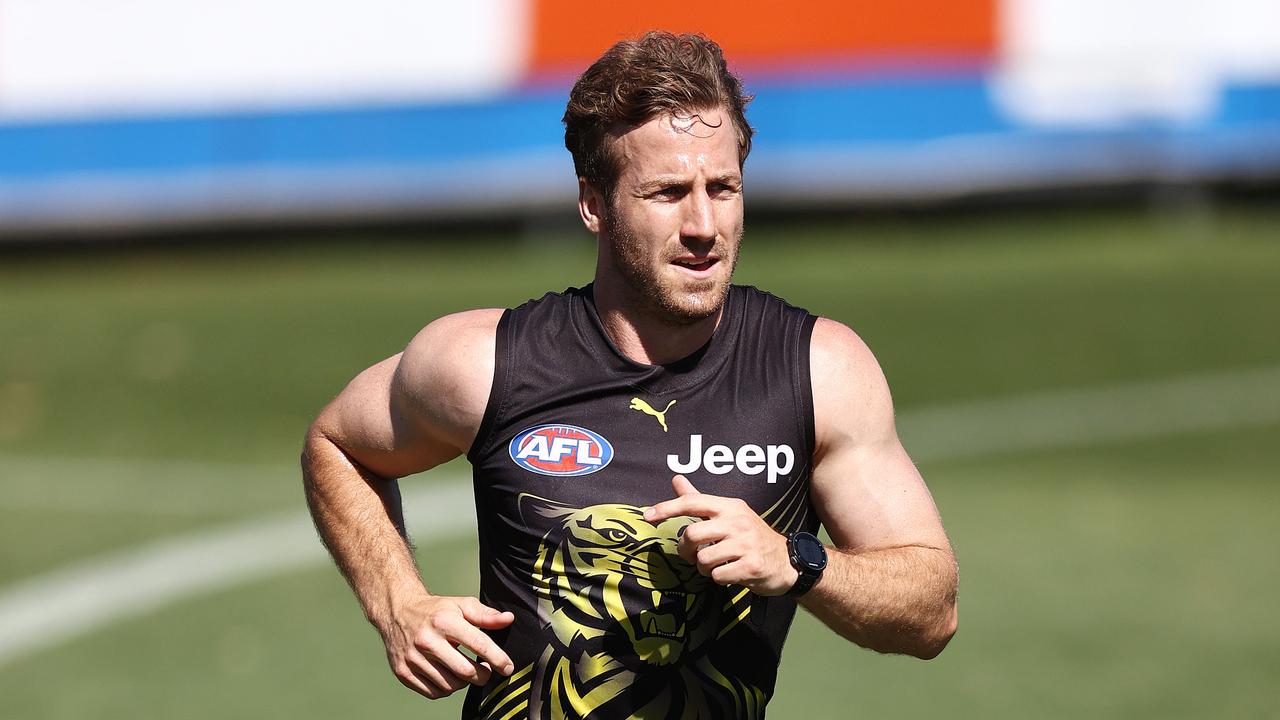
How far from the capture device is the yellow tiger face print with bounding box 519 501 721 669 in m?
4.54

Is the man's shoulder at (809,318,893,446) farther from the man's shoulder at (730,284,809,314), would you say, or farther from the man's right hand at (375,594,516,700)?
the man's right hand at (375,594,516,700)

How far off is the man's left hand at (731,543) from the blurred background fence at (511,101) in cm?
1442

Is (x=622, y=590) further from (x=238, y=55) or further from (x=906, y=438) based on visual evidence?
(x=238, y=55)

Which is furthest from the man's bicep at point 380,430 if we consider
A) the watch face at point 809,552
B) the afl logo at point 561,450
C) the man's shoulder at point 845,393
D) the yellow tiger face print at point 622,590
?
the watch face at point 809,552

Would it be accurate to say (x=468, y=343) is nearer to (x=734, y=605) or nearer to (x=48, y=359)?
(x=734, y=605)

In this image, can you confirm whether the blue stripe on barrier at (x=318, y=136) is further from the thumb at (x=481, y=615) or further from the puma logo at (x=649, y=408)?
the thumb at (x=481, y=615)

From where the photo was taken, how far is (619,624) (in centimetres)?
457

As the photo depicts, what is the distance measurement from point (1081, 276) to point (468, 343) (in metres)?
13.9

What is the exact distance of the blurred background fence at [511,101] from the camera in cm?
1805

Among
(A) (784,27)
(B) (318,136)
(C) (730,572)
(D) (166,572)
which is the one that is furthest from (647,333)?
(B) (318,136)

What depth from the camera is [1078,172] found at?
62.0 feet

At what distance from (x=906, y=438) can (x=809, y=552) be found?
10.7 meters

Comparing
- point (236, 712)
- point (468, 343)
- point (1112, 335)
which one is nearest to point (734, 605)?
point (468, 343)

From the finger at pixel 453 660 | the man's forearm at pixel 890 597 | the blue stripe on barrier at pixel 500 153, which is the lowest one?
the blue stripe on barrier at pixel 500 153
